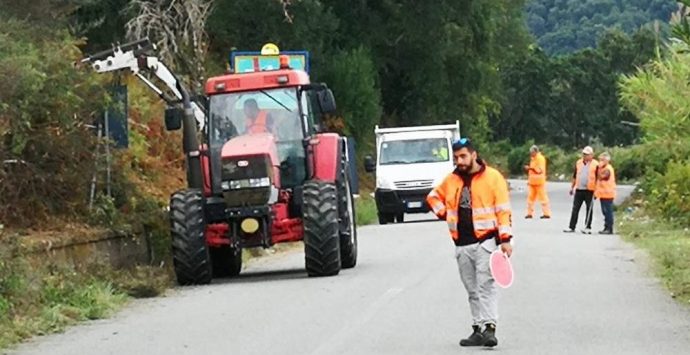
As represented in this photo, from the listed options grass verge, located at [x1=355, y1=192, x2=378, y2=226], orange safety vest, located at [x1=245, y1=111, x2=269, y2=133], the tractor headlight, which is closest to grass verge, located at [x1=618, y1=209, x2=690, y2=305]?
the tractor headlight

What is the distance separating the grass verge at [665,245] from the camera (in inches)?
757

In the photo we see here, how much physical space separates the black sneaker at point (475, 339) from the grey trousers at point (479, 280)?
2.3 inches

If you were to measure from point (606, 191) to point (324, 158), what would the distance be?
10412 mm

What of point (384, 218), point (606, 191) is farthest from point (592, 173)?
point (384, 218)

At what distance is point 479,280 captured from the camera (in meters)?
13.3

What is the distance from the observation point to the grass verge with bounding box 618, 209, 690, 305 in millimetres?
19228

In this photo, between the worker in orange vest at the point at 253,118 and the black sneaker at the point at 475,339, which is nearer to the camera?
the black sneaker at the point at 475,339

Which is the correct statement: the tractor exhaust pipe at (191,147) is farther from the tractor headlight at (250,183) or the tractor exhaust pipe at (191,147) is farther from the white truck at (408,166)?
the white truck at (408,166)

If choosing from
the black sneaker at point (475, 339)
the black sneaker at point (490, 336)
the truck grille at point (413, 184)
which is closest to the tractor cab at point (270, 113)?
the black sneaker at point (475, 339)

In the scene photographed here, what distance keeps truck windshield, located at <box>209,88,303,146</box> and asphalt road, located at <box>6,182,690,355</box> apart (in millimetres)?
2028

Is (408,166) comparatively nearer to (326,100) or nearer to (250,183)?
(326,100)

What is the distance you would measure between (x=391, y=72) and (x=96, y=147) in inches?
1213

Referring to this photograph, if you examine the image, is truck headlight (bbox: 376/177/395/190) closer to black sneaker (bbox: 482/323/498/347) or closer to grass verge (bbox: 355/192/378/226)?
grass verge (bbox: 355/192/378/226)

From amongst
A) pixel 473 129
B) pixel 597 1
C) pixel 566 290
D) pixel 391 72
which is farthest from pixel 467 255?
pixel 597 1
